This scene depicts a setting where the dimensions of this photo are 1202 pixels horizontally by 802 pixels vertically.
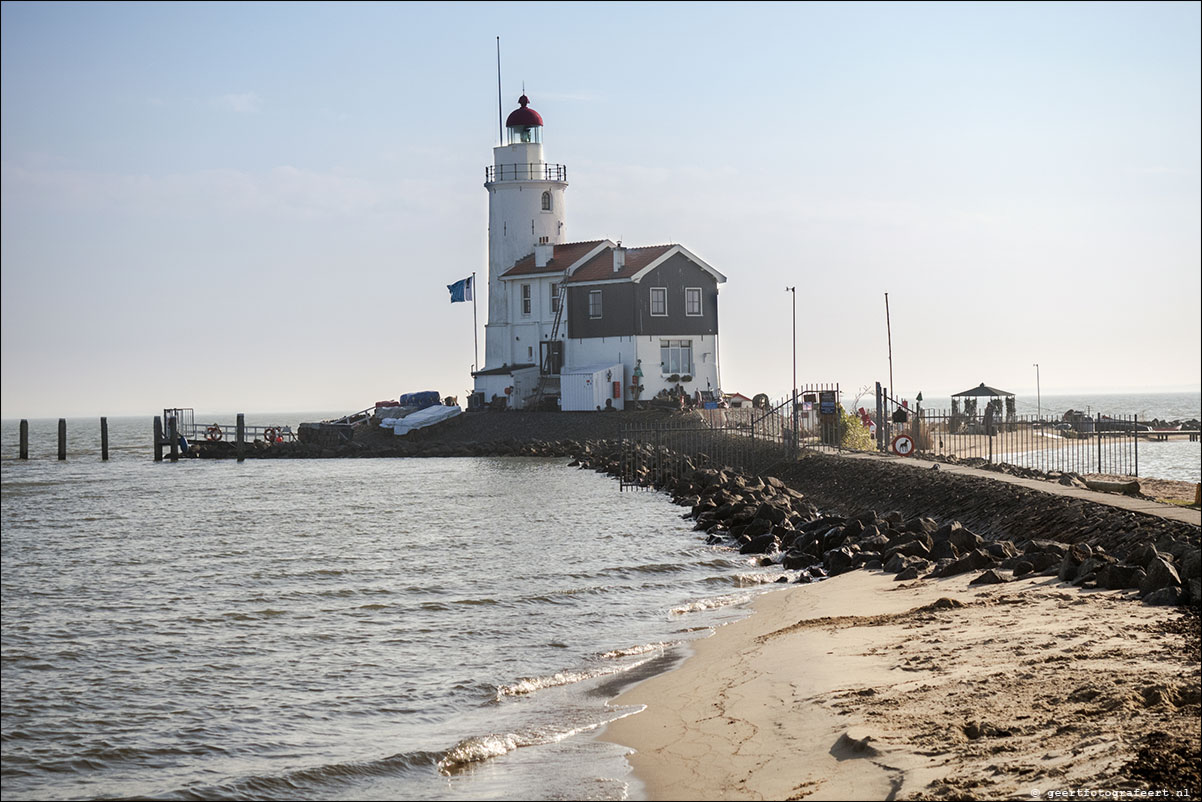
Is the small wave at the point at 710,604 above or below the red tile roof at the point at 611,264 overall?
below

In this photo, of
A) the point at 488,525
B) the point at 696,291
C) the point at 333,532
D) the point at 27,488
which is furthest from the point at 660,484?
the point at 27,488

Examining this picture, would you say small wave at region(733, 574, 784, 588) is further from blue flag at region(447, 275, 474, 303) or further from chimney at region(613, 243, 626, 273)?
blue flag at region(447, 275, 474, 303)

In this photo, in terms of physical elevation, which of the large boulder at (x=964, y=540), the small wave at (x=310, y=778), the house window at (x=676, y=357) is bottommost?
the small wave at (x=310, y=778)

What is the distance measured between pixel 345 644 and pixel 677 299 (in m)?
43.5

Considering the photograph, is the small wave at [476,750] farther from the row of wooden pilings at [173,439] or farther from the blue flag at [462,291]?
the row of wooden pilings at [173,439]

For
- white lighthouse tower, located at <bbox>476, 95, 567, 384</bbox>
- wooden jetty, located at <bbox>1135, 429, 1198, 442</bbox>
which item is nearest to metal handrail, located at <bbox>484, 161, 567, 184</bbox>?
white lighthouse tower, located at <bbox>476, 95, 567, 384</bbox>

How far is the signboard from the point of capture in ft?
114

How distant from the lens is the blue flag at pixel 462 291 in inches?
2504

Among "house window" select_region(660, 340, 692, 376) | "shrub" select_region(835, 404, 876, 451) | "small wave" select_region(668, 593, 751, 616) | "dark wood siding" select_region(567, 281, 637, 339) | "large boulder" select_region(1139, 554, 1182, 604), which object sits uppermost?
"dark wood siding" select_region(567, 281, 637, 339)

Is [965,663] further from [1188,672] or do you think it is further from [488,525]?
[488,525]

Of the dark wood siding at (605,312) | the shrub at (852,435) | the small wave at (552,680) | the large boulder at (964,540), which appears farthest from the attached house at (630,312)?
the small wave at (552,680)

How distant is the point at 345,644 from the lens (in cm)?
1533

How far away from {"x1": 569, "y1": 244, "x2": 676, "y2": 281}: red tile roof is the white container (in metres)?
4.35

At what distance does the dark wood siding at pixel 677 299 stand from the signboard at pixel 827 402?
2185 cm
